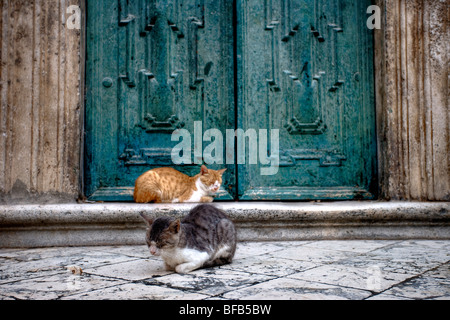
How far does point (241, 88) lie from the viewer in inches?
154

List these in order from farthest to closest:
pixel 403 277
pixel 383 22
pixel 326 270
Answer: pixel 383 22, pixel 326 270, pixel 403 277

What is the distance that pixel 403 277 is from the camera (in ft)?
6.86

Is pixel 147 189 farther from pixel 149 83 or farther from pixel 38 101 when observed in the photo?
pixel 38 101

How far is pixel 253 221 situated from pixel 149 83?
1.61 meters

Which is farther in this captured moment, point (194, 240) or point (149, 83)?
point (149, 83)

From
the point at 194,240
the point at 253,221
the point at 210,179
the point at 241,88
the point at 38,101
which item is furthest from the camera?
the point at 241,88

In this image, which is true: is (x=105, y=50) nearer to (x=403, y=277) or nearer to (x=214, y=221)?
(x=214, y=221)

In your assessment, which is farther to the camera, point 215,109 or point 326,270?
point 215,109

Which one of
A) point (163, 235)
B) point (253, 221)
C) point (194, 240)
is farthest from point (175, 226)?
point (253, 221)

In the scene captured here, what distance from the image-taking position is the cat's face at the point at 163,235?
2.18 metres

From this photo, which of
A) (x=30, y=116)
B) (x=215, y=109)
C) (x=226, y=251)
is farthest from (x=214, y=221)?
(x=30, y=116)

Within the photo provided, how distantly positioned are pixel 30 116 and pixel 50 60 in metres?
0.50

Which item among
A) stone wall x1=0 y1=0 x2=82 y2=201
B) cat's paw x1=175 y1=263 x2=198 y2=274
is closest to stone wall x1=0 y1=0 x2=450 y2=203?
stone wall x1=0 y1=0 x2=82 y2=201

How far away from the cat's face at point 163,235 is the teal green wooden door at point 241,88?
1.71m
